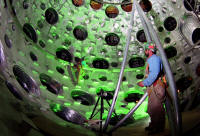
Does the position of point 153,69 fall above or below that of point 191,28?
below

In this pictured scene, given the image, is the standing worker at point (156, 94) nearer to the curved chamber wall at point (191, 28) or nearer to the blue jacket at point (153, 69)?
the blue jacket at point (153, 69)

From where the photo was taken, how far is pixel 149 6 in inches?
123

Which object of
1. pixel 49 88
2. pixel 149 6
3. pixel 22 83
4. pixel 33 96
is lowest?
pixel 33 96

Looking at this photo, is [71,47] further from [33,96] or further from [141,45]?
[33,96]

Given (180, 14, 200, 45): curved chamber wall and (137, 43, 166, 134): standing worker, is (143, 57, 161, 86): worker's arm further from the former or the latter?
(180, 14, 200, 45): curved chamber wall

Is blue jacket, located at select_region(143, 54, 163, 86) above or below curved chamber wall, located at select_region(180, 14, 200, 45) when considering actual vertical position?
below

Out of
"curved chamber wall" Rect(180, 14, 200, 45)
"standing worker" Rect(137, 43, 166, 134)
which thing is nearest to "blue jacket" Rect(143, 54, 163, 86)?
"standing worker" Rect(137, 43, 166, 134)

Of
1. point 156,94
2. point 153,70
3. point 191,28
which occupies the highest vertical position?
point 191,28

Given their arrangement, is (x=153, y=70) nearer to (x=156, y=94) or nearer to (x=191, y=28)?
(x=156, y=94)

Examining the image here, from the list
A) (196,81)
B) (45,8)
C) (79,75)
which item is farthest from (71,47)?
(196,81)

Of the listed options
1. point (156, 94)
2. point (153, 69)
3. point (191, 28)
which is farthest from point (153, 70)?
point (191, 28)

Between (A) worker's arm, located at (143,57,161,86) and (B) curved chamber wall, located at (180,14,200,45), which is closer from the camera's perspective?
(A) worker's arm, located at (143,57,161,86)

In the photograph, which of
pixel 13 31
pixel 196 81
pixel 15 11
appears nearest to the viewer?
pixel 196 81

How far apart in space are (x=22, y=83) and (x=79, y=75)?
131 centimetres
